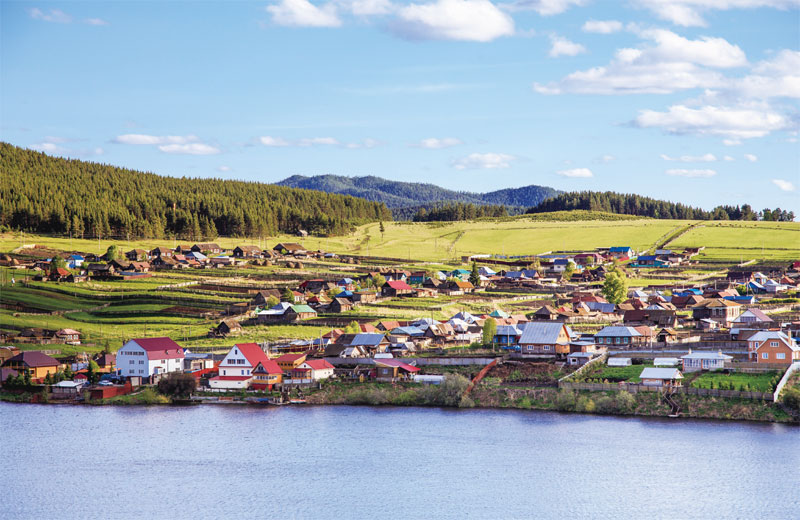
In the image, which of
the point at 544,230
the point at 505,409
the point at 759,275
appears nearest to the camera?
the point at 505,409

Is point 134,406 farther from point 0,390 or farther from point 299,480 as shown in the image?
point 299,480

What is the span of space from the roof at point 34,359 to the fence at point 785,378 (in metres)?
46.8

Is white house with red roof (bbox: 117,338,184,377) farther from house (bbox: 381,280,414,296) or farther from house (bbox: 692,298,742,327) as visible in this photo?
house (bbox: 692,298,742,327)

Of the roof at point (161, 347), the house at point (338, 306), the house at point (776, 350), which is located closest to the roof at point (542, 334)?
the house at point (776, 350)

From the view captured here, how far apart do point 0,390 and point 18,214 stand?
7837 centimetres

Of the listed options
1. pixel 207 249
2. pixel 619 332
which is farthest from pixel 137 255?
pixel 619 332

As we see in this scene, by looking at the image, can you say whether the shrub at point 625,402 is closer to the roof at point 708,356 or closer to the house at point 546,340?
the roof at point 708,356

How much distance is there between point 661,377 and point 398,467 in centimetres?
1976

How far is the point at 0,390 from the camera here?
63.4 meters

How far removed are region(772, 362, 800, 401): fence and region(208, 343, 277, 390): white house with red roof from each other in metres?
31.1

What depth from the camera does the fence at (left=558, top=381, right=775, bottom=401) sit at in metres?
51.0

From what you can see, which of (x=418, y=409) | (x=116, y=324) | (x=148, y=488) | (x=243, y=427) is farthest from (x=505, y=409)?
(x=116, y=324)

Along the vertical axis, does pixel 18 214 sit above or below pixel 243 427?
above

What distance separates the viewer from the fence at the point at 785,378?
5074 cm
